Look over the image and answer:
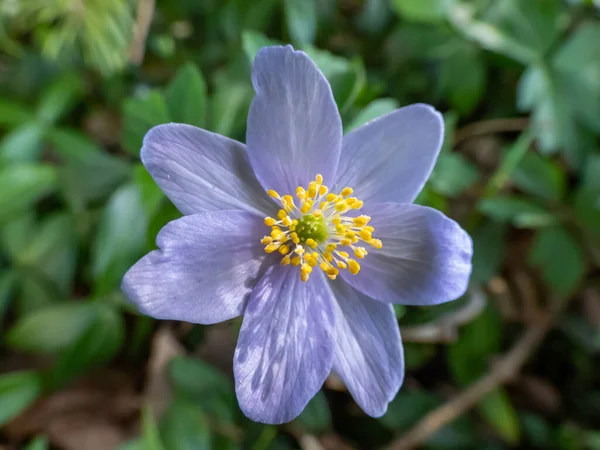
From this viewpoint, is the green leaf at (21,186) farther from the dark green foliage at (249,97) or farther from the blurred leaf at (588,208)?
the blurred leaf at (588,208)

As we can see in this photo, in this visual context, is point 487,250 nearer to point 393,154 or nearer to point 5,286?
point 393,154

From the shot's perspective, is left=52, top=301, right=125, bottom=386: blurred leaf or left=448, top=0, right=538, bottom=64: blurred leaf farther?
left=448, top=0, right=538, bottom=64: blurred leaf

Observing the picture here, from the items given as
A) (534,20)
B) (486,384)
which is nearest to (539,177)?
(534,20)

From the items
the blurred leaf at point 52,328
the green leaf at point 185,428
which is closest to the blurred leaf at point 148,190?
the blurred leaf at point 52,328

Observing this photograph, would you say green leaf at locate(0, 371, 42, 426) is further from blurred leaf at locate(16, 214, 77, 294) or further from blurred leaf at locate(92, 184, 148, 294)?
blurred leaf at locate(92, 184, 148, 294)

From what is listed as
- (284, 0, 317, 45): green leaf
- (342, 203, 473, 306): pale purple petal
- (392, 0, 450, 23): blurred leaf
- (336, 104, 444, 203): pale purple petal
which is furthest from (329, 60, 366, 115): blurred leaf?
(392, 0, 450, 23): blurred leaf

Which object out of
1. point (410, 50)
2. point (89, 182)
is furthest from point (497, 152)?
point (89, 182)
